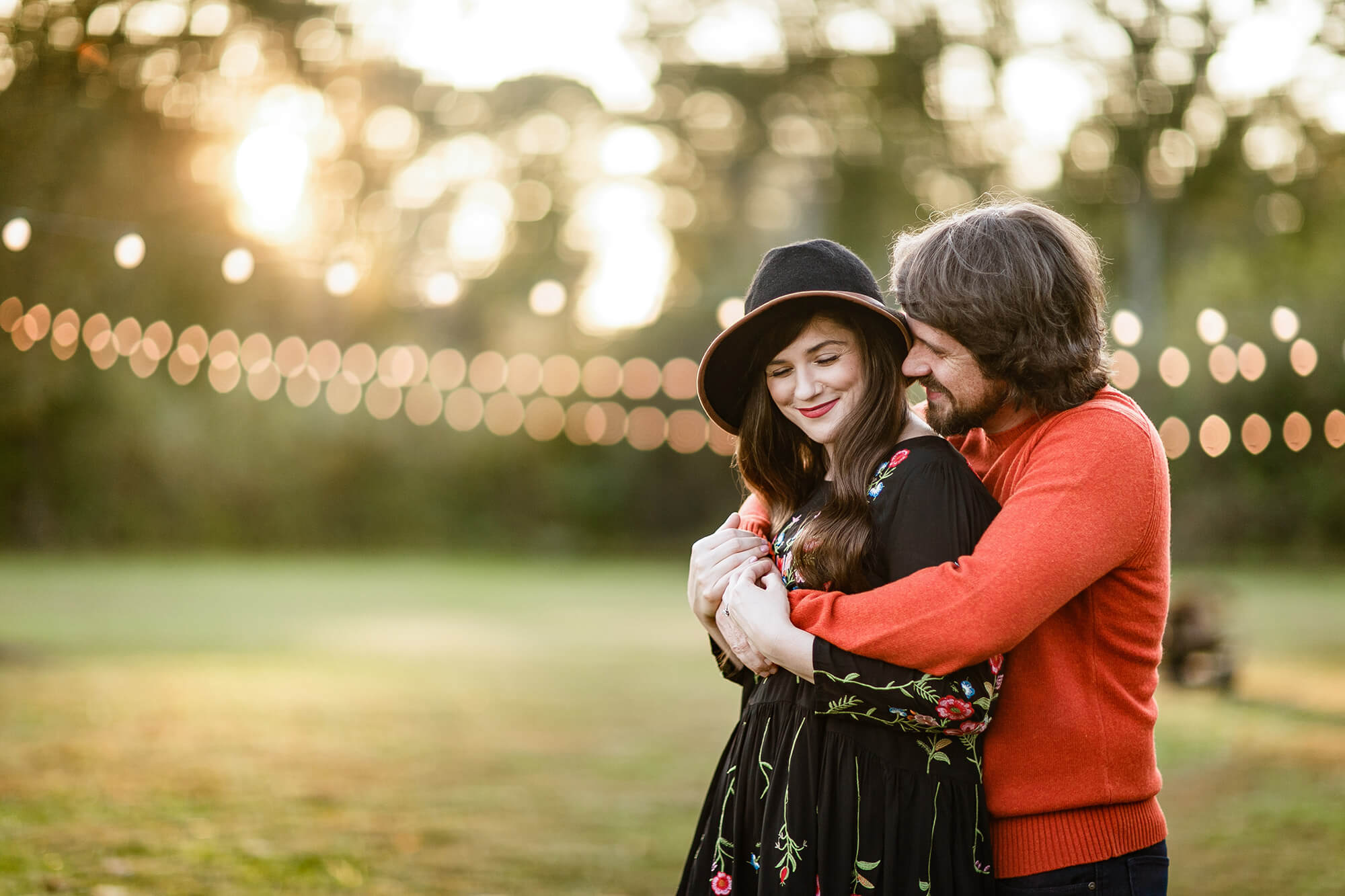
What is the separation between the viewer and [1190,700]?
31.7 ft

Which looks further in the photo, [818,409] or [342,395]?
[342,395]

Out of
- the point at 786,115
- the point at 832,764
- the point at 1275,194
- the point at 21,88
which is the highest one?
the point at 786,115

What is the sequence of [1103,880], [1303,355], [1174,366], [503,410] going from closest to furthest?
[1103,880], [1303,355], [1174,366], [503,410]

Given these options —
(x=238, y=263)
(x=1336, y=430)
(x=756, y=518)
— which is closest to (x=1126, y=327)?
(x=1336, y=430)

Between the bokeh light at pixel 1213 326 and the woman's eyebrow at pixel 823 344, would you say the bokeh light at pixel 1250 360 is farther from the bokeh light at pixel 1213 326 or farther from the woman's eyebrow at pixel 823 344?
the woman's eyebrow at pixel 823 344

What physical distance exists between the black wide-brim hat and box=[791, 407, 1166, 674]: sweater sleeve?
1.30 feet

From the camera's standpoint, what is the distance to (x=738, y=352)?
2.34 m

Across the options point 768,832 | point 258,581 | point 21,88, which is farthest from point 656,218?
point 768,832

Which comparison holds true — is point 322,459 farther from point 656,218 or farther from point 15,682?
Result: point 15,682

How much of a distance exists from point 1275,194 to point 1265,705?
14094mm

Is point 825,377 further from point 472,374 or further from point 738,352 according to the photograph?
point 472,374

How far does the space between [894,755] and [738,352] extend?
32.9 inches

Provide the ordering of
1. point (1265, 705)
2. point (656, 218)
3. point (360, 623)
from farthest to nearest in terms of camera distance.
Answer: point (656, 218)
point (360, 623)
point (1265, 705)

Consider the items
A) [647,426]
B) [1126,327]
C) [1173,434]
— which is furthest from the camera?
[647,426]
